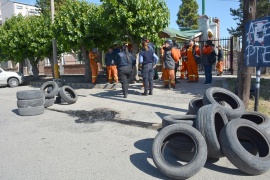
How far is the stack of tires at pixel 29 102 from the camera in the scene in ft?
23.6

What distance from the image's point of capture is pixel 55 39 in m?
13.3

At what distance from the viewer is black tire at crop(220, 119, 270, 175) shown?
328 centimetres

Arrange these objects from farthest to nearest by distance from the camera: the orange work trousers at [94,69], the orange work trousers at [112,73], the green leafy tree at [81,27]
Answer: the orange work trousers at [94,69] < the orange work trousers at [112,73] < the green leafy tree at [81,27]

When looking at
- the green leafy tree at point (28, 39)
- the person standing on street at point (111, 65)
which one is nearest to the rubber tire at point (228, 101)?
the person standing on street at point (111, 65)

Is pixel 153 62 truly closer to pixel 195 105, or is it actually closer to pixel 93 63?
pixel 195 105

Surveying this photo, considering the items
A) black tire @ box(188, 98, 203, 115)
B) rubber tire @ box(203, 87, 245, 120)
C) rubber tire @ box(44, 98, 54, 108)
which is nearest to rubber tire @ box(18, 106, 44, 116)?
rubber tire @ box(44, 98, 54, 108)

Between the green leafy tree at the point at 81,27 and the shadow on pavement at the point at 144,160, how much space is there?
784cm

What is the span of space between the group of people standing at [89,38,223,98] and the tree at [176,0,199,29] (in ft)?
97.3

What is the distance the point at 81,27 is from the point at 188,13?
1246 inches

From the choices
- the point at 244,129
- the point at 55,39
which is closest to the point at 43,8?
the point at 55,39

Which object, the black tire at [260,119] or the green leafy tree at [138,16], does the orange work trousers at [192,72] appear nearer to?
the green leafy tree at [138,16]

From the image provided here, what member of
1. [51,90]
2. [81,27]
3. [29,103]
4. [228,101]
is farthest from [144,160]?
[81,27]

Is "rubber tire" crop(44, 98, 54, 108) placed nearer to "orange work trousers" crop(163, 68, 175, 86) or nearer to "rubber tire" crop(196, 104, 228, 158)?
"orange work trousers" crop(163, 68, 175, 86)

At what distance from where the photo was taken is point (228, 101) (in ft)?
17.3
